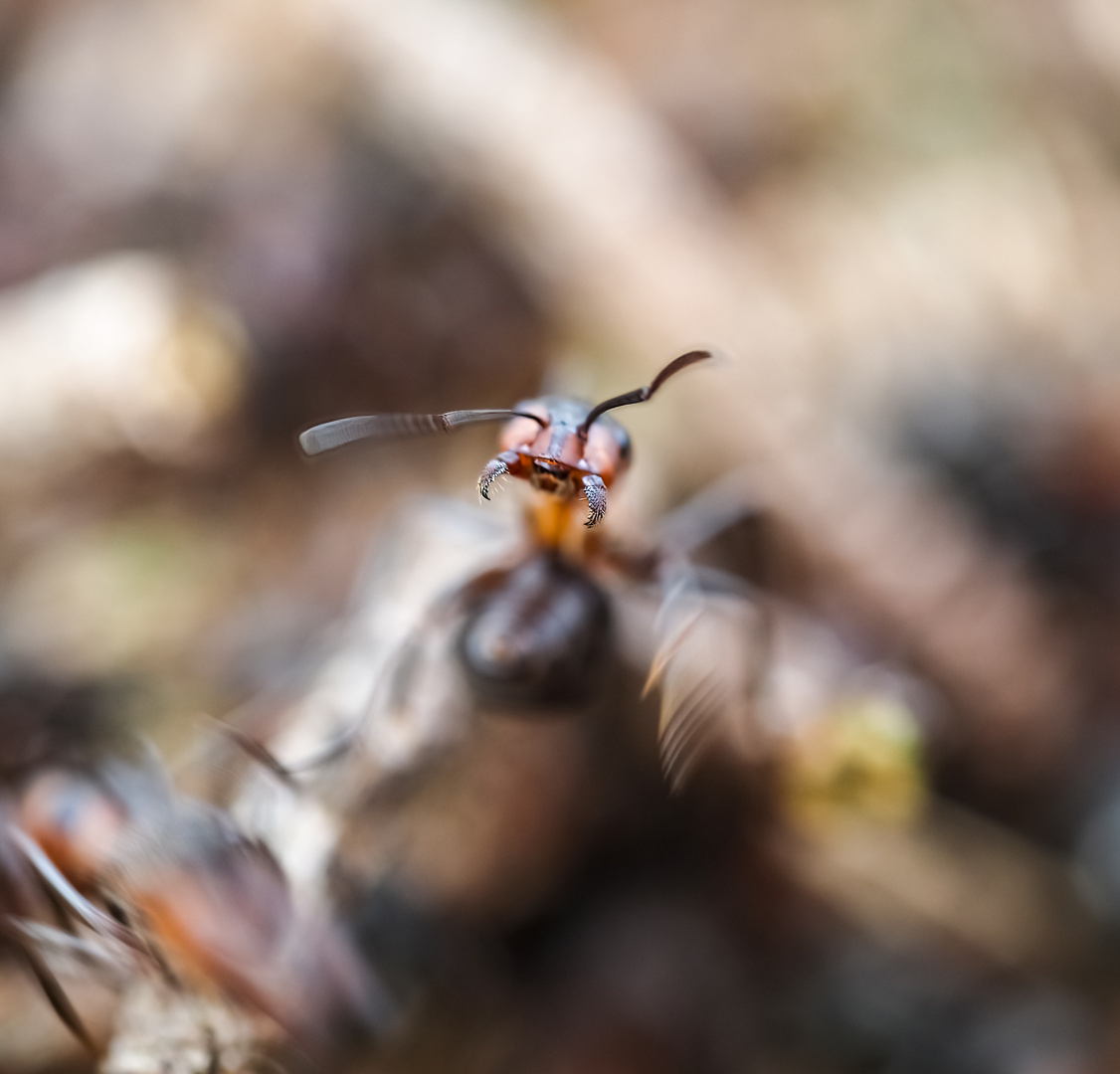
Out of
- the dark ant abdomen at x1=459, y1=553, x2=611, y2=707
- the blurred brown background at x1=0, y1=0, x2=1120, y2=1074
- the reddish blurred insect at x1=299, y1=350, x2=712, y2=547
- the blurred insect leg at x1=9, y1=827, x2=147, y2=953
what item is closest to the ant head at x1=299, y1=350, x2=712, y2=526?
the reddish blurred insect at x1=299, y1=350, x2=712, y2=547

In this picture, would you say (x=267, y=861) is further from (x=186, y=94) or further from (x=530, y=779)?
(x=186, y=94)

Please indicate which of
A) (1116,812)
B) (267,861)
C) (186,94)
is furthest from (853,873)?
(186,94)

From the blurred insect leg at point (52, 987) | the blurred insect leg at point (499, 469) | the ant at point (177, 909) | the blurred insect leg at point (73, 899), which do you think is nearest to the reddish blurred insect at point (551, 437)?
the blurred insect leg at point (499, 469)

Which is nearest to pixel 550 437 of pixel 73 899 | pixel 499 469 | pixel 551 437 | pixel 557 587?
pixel 551 437

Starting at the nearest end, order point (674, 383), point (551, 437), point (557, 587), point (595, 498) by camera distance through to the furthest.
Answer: point (595, 498), point (551, 437), point (557, 587), point (674, 383)

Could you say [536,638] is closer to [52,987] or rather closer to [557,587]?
[557,587]

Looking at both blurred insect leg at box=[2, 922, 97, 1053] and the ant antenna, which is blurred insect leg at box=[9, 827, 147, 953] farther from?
the ant antenna
